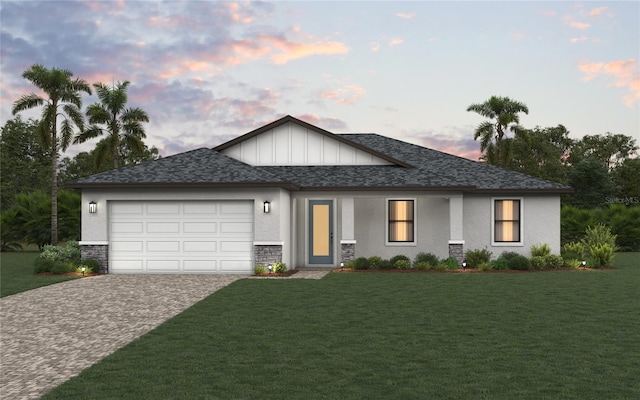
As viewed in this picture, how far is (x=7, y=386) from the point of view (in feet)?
25.1

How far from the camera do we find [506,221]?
79.9ft

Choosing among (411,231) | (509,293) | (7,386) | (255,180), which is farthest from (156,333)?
(411,231)

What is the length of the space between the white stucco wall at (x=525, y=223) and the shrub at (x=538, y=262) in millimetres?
1941

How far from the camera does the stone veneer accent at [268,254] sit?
813 inches

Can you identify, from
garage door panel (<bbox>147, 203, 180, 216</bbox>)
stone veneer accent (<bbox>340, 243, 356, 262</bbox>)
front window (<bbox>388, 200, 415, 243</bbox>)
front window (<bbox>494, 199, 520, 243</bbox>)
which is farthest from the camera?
front window (<bbox>494, 199, 520, 243</bbox>)

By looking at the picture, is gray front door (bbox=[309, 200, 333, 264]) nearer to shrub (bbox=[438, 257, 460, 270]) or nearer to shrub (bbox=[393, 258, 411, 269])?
shrub (bbox=[393, 258, 411, 269])

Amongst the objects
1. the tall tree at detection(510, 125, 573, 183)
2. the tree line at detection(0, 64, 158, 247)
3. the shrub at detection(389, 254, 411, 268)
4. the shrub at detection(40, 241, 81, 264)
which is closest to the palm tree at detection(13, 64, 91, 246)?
the tree line at detection(0, 64, 158, 247)

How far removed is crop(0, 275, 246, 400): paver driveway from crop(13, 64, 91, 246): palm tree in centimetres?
1667

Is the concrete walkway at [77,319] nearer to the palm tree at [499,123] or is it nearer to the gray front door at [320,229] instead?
the gray front door at [320,229]

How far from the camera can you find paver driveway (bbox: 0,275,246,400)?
838 cm

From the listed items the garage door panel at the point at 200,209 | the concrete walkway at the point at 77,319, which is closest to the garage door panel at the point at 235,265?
the concrete walkway at the point at 77,319

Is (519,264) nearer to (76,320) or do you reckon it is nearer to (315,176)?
(315,176)

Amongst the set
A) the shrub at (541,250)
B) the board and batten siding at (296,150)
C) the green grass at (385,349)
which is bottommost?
the green grass at (385,349)

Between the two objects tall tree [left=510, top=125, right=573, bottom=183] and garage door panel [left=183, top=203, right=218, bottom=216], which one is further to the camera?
tall tree [left=510, top=125, right=573, bottom=183]
